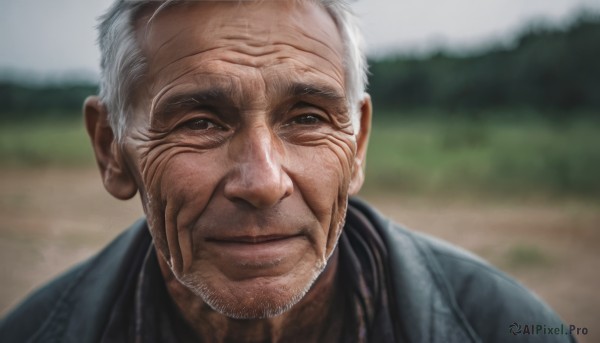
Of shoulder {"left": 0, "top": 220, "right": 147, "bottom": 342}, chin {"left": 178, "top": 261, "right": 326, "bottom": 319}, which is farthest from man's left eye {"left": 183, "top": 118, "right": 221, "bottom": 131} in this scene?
shoulder {"left": 0, "top": 220, "right": 147, "bottom": 342}

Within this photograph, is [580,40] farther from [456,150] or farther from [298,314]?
[298,314]

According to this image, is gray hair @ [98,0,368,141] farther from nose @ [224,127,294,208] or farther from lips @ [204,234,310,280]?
lips @ [204,234,310,280]

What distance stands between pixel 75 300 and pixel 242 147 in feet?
4.00

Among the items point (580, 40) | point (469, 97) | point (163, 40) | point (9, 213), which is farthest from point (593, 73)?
point (163, 40)

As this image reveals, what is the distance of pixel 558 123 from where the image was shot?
63.5 ft

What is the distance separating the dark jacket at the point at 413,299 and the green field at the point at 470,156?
1164cm

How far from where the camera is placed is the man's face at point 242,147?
1.76 metres

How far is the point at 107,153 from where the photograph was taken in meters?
2.31

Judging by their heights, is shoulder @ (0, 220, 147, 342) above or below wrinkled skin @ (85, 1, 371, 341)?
below

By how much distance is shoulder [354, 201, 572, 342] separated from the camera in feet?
7.02

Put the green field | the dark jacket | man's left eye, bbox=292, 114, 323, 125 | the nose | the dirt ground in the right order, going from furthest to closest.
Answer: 1. the green field
2. the dirt ground
3. the dark jacket
4. man's left eye, bbox=292, 114, 323, 125
5. the nose

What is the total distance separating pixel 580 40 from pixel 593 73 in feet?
4.51

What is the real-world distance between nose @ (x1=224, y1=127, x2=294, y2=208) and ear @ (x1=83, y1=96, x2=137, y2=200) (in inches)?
25.0

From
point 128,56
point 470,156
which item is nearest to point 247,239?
point 128,56
